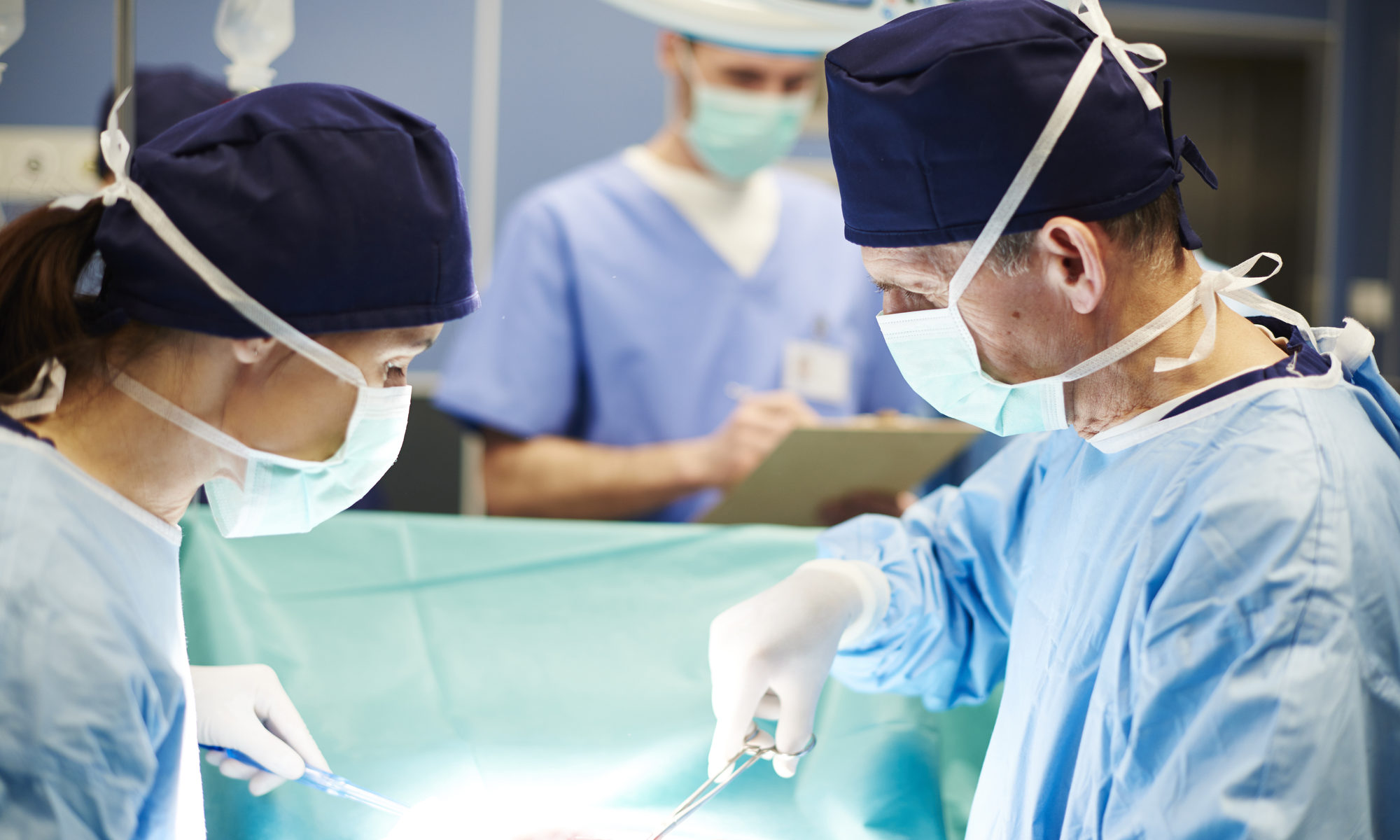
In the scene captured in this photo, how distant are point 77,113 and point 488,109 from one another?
1187mm

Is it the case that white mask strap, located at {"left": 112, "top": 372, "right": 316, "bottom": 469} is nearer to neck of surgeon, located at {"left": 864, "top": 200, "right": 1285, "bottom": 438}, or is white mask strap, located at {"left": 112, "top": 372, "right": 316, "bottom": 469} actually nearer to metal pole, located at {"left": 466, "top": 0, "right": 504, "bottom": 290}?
neck of surgeon, located at {"left": 864, "top": 200, "right": 1285, "bottom": 438}

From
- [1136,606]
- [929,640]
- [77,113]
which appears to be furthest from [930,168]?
[77,113]

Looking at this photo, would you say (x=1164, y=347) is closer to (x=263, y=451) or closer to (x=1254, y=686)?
(x=1254, y=686)

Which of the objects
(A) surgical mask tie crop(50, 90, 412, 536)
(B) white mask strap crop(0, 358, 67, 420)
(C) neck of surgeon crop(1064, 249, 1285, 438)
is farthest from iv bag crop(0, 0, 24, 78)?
(C) neck of surgeon crop(1064, 249, 1285, 438)

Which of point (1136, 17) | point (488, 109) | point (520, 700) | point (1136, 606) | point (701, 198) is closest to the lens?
point (1136, 606)

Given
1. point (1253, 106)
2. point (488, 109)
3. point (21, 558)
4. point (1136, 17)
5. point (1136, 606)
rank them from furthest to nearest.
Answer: point (1253, 106) < point (1136, 17) < point (488, 109) < point (1136, 606) < point (21, 558)

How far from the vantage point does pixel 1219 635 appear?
789mm

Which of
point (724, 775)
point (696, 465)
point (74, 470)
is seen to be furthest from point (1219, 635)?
point (696, 465)

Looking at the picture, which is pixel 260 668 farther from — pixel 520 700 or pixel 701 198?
pixel 701 198

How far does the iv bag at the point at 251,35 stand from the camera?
1358 mm

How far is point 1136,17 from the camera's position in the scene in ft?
13.9

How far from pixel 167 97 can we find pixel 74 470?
53.6 inches

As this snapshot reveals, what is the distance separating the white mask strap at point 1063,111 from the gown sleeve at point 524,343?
152 centimetres

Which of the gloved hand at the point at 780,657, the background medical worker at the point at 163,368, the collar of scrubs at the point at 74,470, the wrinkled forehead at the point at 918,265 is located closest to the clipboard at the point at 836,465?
the gloved hand at the point at 780,657
